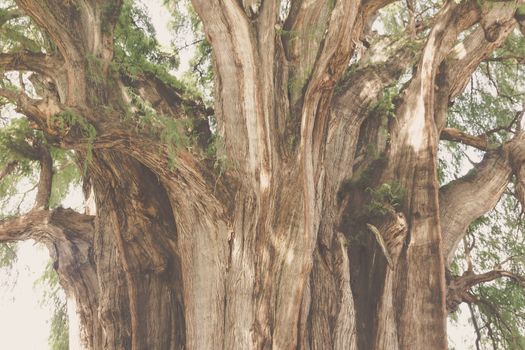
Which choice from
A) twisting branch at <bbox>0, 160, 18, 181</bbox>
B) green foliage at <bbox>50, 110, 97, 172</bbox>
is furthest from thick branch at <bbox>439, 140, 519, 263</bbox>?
twisting branch at <bbox>0, 160, 18, 181</bbox>

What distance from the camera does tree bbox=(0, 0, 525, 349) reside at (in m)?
3.61

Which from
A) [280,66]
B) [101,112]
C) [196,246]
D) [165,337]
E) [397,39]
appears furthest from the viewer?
[397,39]

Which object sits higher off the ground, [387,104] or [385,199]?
[387,104]

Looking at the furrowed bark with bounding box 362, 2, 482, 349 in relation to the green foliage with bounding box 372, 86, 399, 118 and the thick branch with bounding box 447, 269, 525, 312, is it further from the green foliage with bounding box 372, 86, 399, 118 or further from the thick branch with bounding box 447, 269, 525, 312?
the thick branch with bounding box 447, 269, 525, 312

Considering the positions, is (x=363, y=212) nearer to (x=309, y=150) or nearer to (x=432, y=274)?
(x=432, y=274)

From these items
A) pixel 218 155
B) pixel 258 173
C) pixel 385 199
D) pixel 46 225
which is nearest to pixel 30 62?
pixel 46 225

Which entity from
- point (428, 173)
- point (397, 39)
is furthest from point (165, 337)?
point (397, 39)

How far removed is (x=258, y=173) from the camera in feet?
12.1

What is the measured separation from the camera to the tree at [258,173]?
3609 mm

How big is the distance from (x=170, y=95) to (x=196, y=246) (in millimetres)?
1676

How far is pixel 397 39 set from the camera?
5500mm

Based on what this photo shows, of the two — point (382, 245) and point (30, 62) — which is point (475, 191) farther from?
point (30, 62)

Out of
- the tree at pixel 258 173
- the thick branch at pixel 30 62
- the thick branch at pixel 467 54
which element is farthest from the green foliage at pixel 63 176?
the thick branch at pixel 467 54

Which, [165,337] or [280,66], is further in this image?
[165,337]
